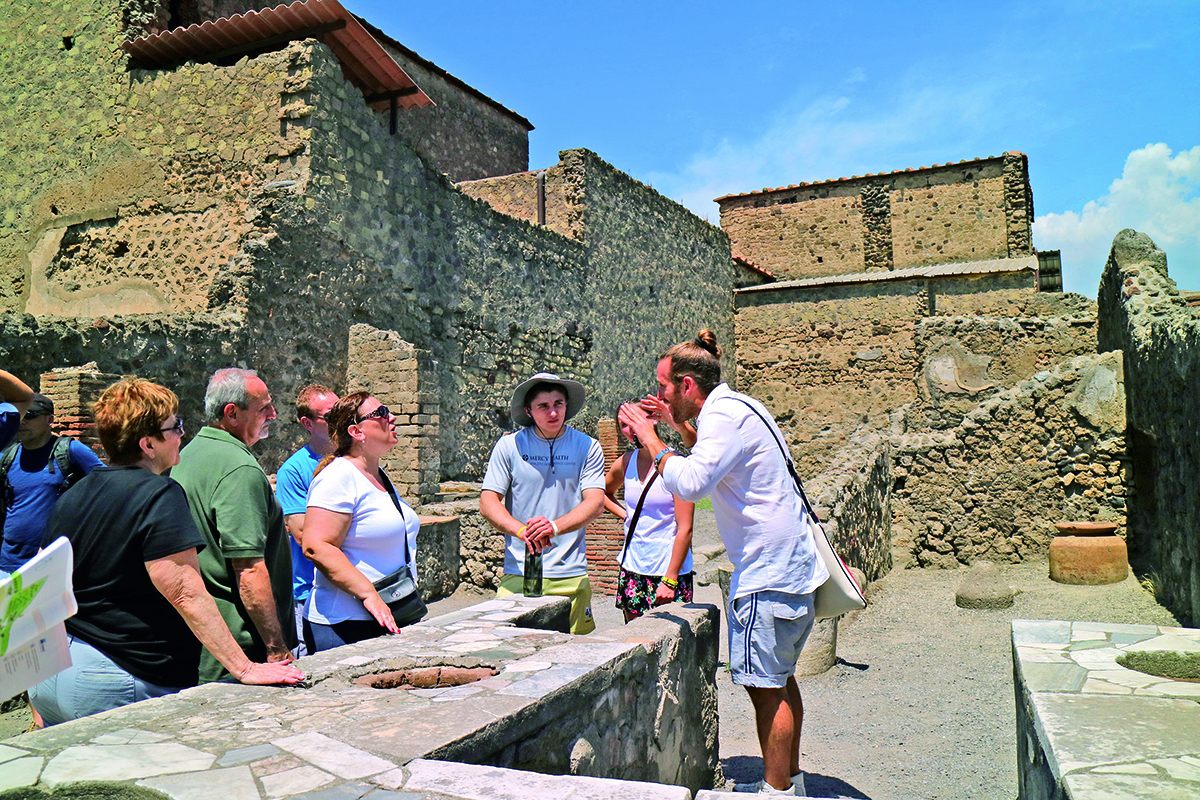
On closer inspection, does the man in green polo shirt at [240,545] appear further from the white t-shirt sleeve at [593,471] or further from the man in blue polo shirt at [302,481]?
the white t-shirt sleeve at [593,471]

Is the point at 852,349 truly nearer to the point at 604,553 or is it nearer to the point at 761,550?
the point at 604,553

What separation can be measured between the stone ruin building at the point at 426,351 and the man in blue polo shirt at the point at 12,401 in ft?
5.81

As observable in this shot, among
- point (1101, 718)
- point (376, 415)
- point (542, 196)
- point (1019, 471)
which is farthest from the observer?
point (542, 196)

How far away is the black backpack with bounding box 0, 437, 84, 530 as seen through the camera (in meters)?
5.11

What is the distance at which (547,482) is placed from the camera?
15.7ft

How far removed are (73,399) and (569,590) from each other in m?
4.83

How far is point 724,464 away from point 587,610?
1.93m

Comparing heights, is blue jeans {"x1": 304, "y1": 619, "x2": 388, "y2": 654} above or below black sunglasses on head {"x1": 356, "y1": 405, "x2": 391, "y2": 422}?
below

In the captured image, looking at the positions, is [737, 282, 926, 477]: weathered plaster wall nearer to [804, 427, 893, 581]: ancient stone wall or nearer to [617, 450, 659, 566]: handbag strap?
[804, 427, 893, 581]: ancient stone wall

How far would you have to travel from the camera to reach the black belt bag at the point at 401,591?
154 inches

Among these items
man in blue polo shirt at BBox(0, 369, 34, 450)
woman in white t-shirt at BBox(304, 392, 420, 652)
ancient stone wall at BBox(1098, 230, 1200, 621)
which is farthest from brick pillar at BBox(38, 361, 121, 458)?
ancient stone wall at BBox(1098, 230, 1200, 621)

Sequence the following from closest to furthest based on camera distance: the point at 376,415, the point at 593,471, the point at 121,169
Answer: the point at 376,415, the point at 593,471, the point at 121,169

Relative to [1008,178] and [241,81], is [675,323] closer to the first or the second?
[1008,178]

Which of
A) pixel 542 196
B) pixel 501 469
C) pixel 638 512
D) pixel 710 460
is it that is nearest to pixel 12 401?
pixel 501 469
